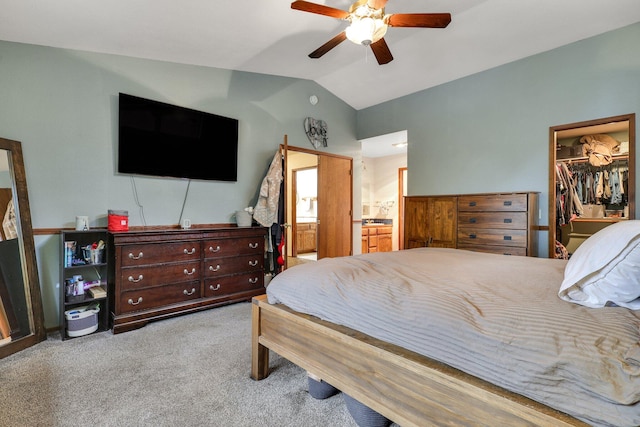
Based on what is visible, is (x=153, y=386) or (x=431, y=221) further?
(x=431, y=221)

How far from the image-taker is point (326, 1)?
2631mm

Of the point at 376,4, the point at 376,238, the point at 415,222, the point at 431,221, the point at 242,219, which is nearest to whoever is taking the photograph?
the point at 376,4

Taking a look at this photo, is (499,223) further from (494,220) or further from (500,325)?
(500,325)

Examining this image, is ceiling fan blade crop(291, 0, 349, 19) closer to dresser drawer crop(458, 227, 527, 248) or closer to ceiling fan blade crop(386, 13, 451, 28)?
ceiling fan blade crop(386, 13, 451, 28)

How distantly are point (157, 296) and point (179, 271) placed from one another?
0.94 ft

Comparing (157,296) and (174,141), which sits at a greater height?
(174,141)

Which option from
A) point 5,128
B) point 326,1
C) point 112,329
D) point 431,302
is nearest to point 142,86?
point 5,128

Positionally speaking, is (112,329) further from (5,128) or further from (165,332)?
(5,128)

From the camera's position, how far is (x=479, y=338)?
958 mm

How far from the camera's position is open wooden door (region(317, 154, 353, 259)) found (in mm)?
4852

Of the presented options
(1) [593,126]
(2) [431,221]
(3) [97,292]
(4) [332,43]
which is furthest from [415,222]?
(3) [97,292]

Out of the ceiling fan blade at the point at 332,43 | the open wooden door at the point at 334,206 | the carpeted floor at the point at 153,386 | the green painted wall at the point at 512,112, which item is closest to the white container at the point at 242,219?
the open wooden door at the point at 334,206

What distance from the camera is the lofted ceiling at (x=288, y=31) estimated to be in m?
2.35

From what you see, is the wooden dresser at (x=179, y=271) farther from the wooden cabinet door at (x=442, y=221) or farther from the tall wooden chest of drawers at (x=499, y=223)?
the tall wooden chest of drawers at (x=499, y=223)
